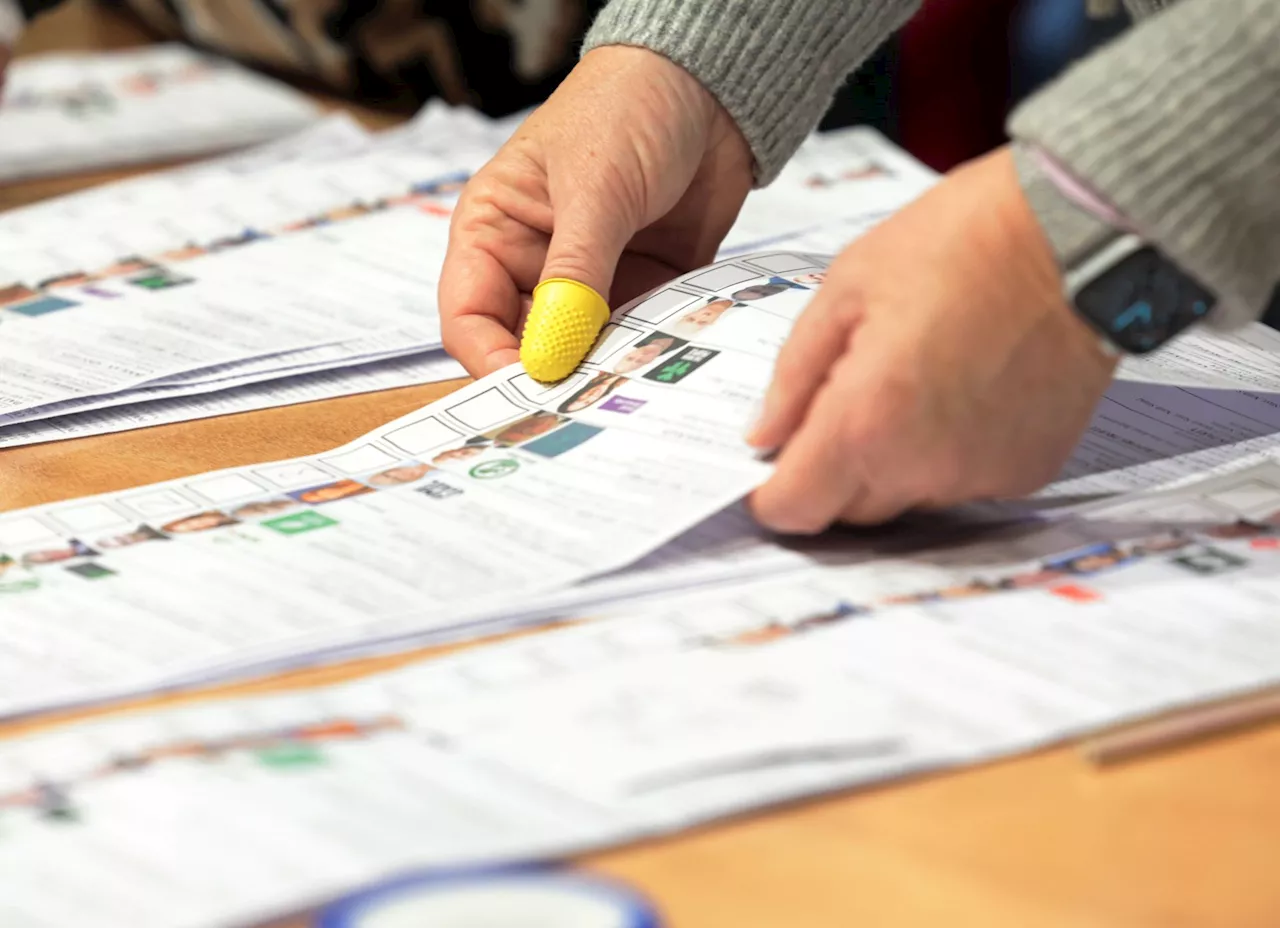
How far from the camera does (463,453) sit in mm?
652

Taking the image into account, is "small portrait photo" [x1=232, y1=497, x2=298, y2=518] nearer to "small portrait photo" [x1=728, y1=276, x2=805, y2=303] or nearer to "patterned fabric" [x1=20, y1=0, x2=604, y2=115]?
"small portrait photo" [x1=728, y1=276, x2=805, y2=303]

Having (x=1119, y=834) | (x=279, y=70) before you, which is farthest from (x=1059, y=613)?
(x=279, y=70)

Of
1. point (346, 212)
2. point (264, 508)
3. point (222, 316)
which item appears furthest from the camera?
point (346, 212)

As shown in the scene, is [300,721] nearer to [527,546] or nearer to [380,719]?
[380,719]

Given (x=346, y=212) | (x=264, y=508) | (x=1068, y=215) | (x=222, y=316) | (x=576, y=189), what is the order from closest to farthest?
1. (x=1068, y=215)
2. (x=264, y=508)
3. (x=576, y=189)
4. (x=222, y=316)
5. (x=346, y=212)

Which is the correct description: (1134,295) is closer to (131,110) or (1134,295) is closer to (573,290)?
(573,290)

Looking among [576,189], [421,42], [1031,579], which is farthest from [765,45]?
[421,42]

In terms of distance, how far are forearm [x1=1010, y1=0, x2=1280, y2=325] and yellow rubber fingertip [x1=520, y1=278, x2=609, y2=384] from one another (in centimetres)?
25

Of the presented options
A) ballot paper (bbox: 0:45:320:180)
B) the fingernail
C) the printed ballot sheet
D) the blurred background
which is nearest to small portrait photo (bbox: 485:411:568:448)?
the printed ballot sheet

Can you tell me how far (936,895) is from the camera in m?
0.39

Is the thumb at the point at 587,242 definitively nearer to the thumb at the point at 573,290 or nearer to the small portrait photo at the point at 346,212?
the thumb at the point at 573,290

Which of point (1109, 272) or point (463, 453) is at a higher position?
point (1109, 272)

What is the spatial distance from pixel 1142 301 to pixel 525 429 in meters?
0.27

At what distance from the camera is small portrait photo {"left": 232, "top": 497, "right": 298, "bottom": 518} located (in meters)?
0.61
